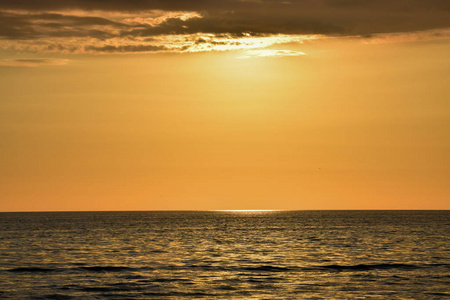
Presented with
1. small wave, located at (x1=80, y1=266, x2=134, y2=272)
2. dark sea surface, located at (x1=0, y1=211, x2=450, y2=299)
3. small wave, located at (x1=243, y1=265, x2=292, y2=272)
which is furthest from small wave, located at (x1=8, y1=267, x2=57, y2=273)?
small wave, located at (x1=243, y1=265, x2=292, y2=272)

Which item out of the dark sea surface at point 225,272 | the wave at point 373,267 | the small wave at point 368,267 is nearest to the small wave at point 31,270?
the dark sea surface at point 225,272

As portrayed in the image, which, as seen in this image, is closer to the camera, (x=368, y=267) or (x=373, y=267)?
(x=368, y=267)

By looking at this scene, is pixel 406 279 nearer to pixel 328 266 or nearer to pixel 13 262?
pixel 328 266

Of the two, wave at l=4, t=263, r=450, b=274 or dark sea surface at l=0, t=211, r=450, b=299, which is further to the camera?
wave at l=4, t=263, r=450, b=274

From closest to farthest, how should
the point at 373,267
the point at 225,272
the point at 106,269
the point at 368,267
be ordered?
the point at 225,272, the point at 106,269, the point at 368,267, the point at 373,267

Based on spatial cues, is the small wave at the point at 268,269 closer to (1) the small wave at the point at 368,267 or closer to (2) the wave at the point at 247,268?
(2) the wave at the point at 247,268

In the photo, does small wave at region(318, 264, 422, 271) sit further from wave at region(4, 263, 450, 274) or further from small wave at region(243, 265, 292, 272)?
small wave at region(243, 265, 292, 272)

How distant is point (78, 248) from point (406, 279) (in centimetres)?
5583

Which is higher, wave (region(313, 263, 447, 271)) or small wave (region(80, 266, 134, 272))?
wave (region(313, 263, 447, 271))

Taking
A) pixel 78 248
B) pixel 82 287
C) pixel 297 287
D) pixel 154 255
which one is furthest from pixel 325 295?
pixel 78 248

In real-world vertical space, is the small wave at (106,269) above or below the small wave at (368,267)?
below

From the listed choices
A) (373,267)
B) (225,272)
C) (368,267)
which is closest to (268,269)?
(225,272)

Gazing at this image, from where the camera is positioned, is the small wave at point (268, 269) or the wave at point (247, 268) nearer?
the wave at point (247, 268)

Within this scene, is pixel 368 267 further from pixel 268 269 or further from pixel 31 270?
pixel 31 270
